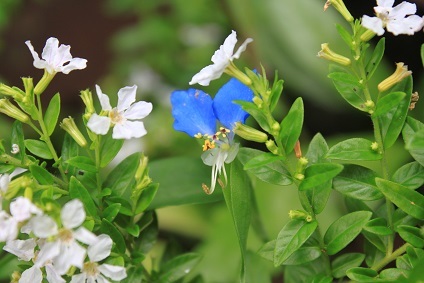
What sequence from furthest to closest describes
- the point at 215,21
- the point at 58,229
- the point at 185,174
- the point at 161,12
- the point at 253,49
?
the point at 161,12
the point at 215,21
the point at 253,49
the point at 185,174
the point at 58,229

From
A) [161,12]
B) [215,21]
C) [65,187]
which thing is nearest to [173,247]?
[65,187]

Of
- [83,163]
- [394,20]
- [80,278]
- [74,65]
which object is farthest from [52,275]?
[394,20]

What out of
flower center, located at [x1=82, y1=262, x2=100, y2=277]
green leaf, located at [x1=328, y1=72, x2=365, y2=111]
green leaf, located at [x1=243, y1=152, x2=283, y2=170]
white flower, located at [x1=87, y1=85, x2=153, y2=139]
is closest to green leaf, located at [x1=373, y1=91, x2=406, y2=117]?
green leaf, located at [x1=328, y1=72, x2=365, y2=111]

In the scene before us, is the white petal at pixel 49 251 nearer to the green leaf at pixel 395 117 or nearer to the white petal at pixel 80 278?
the white petal at pixel 80 278

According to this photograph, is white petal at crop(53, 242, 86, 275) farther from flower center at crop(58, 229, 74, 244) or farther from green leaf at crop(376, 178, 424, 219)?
green leaf at crop(376, 178, 424, 219)

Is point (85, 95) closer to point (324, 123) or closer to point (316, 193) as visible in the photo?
point (316, 193)

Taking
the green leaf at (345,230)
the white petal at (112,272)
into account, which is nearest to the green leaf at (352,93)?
the green leaf at (345,230)
